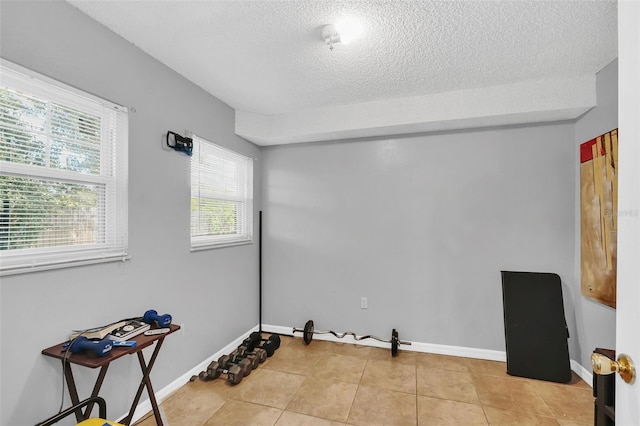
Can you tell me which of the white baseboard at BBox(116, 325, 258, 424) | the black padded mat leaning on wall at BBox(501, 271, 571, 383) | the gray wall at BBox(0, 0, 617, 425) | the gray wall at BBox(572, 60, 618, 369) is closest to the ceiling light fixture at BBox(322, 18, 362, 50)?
the gray wall at BBox(0, 0, 617, 425)

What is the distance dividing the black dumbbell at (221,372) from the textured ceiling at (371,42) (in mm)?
2454

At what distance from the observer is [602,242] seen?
2.21 m

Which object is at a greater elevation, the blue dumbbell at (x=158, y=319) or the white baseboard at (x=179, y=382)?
the blue dumbbell at (x=158, y=319)

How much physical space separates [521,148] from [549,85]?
0.58 metres

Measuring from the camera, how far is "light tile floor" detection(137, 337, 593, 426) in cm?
200

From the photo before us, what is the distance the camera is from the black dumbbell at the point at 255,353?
2.75 m

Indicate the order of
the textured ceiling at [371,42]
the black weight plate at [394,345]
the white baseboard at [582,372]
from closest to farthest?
the textured ceiling at [371,42]
the white baseboard at [582,372]
the black weight plate at [394,345]

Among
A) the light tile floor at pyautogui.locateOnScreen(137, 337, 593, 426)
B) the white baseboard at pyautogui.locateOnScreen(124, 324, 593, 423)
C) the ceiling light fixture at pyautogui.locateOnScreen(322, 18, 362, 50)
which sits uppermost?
the ceiling light fixture at pyautogui.locateOnScreen(322, 18, 362, 50)

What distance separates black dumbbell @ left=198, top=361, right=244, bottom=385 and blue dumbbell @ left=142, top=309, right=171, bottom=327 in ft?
2.87

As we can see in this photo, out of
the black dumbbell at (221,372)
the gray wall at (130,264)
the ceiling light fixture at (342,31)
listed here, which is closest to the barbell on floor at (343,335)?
the gray wall at (130,264)

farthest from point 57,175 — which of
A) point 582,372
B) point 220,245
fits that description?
point 582,372

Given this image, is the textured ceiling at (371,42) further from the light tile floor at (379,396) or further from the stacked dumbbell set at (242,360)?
the light tile floor at (379,396)

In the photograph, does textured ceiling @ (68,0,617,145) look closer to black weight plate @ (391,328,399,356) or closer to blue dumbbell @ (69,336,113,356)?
blue dumbbell @ (69,336,113,356)

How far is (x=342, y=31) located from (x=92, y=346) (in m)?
2.23
